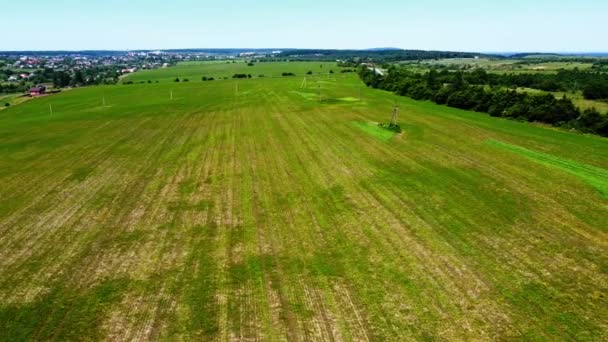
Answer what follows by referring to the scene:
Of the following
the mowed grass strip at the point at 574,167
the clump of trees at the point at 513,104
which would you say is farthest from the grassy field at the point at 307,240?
the clump of trees at the point at 513,104

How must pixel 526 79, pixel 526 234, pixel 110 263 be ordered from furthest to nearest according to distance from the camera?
pixel 526 79 < pixel 526 234 < pixel 110 263

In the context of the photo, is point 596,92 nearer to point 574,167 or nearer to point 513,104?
point 513,104

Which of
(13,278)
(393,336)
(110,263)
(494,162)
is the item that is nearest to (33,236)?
(13,278)

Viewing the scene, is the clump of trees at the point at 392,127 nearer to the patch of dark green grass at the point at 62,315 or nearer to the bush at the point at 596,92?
the patch of dark green grass at the point at 62,315

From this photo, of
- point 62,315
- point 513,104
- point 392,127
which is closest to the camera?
point 62,315

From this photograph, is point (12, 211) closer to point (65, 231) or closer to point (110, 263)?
point (65, 231)

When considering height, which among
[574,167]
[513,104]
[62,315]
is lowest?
[62,315]

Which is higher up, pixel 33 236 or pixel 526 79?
pixel 526 79

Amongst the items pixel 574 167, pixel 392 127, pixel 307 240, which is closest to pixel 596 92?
pixel 392 127
